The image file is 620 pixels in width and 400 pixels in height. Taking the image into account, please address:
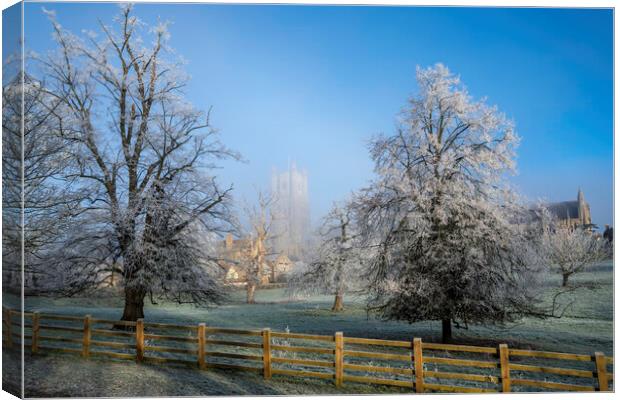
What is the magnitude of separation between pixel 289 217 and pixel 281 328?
1613mm

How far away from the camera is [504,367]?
20.3 ft

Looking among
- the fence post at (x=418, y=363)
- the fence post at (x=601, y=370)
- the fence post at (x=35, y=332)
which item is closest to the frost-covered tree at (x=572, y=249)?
the fence post at (x=601, y=370)

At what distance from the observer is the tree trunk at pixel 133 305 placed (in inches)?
272

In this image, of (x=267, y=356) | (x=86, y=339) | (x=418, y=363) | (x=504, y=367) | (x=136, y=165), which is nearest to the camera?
(x=504, y=367)

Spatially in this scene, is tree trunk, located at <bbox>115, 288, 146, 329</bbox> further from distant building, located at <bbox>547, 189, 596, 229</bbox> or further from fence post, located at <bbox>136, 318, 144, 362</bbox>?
distant building, located at <bbox>547, 189, 596, 229</bbox>

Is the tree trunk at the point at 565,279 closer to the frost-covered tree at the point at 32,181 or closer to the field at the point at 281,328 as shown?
the field at the point at 281,328

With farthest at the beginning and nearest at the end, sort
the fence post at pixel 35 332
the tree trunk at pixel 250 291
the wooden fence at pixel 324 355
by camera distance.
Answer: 1. the tree trunk at pixel 250 291
2. the fence post at pixel 35 332
3. the wooden fence at pixel 324 355

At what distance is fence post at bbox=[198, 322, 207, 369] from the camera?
6.75 m

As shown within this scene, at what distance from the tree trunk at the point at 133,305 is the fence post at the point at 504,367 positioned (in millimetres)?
4862

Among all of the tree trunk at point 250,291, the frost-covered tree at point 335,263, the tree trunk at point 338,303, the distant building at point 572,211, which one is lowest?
the tree trunk at point 338,303

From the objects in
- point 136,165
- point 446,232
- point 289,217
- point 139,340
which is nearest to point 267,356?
point 139,340

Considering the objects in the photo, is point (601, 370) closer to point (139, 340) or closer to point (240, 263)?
point (240, 263)

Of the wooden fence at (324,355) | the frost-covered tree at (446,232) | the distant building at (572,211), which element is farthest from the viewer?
the frost-covered tree at (446,232)

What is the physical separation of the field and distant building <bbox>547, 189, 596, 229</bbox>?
77cm
